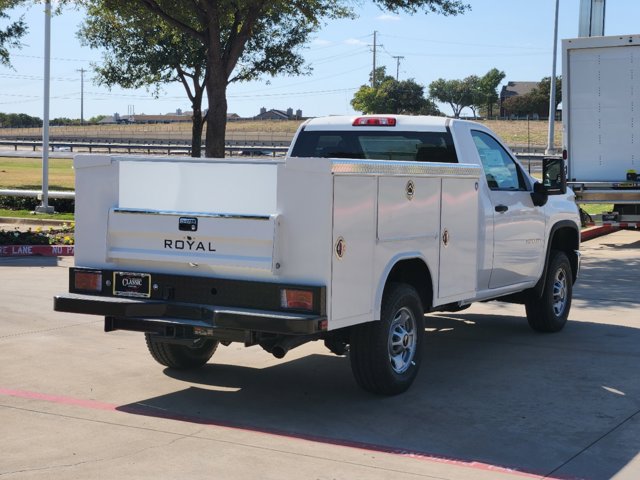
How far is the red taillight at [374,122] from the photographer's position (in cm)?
927

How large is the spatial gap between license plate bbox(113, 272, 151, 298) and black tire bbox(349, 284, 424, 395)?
156cm

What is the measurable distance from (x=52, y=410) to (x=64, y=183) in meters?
39.9

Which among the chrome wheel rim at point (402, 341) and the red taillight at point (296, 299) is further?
the chrome wheel rim at point (402, 341)

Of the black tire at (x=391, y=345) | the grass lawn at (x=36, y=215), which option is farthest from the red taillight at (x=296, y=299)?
the grass lawn at (x=36, y=215)

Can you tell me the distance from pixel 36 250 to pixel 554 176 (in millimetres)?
10618

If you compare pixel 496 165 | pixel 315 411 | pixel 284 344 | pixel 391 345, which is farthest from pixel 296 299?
pixel 496 165

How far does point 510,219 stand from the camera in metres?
9.67

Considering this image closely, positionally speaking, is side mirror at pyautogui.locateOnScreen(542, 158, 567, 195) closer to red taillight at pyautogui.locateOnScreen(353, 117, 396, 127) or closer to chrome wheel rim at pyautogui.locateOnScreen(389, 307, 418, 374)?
red taillight at pyautogui.locateOnScreen(353, 117, 396, 127)

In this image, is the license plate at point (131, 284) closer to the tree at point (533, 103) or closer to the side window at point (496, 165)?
the side window at point (496, 165)

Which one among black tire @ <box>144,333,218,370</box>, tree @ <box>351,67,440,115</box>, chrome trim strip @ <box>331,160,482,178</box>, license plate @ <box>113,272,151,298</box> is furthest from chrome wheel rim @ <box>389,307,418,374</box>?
tree @ <box>351,67,440,115</box>

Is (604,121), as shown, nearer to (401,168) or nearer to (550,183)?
(550,183)

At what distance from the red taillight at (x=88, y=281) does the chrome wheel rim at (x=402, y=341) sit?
7.33 ft

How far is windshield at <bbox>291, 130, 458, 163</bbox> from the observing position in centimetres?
912

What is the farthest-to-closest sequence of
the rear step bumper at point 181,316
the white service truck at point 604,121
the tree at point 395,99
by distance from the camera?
the tree at point 395,99, the white service truck at point 604,121, the rear step bumper at point 181,316
